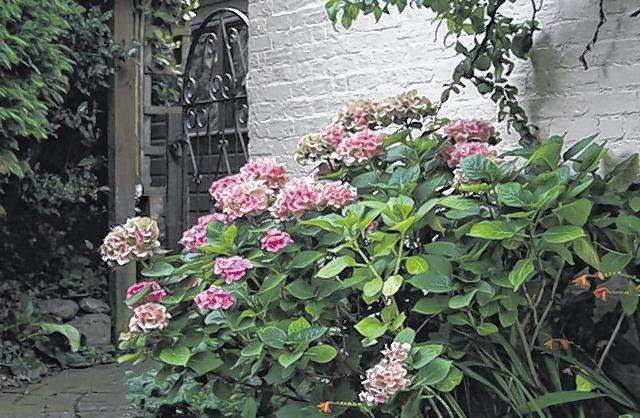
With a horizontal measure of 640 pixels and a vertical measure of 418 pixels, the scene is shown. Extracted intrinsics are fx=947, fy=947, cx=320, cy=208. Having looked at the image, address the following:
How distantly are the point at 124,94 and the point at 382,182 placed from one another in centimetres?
341

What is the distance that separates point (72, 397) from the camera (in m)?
4.60

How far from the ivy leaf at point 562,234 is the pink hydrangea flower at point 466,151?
0.42 metres

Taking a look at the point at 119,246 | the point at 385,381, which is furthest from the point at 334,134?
the point at 385,381

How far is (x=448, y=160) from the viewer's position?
273 cm

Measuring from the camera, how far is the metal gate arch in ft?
16.6

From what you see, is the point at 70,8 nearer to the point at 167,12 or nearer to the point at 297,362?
the point at 167,12

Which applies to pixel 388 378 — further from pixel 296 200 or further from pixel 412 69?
pixel 412 69

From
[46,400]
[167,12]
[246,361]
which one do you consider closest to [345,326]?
[246,361]

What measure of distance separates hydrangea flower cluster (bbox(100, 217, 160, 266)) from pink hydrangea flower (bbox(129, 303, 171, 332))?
176mm

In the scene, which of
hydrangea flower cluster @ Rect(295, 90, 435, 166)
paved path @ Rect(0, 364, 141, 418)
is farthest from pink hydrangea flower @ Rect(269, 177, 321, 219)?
paved path @ Rect(0, 364, 141, 418)

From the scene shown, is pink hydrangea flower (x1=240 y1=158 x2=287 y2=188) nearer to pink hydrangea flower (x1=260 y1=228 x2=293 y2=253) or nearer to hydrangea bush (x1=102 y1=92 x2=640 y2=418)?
hydrangea bush (x1=102 y1=92 x2=640 y2=418)

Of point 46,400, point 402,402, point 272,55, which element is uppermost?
point 272,55

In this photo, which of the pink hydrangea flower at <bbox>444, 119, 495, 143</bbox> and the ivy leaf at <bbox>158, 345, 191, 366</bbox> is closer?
the ivy leaf at <bbox>158, 345, 191, 366</bbox>

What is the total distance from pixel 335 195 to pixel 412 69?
4.43 ft
